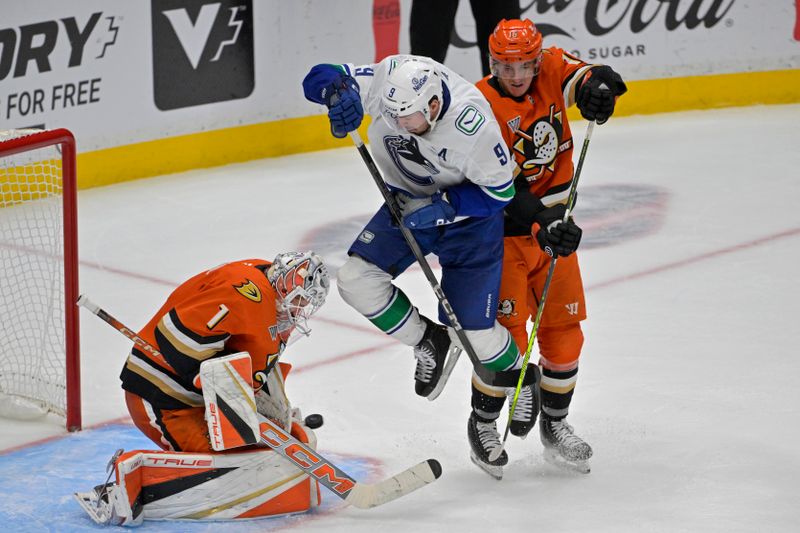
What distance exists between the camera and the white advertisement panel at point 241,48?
6.22 meters

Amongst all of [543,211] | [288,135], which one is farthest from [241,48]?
[543,211]

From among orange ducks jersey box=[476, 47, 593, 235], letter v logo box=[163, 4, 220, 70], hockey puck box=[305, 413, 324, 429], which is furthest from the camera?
letter v logo box=[163, 4, 220, 70]

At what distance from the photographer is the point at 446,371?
3.65 m

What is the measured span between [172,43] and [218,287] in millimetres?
3746

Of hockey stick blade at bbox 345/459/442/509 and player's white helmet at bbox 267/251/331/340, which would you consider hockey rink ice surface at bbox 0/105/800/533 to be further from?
player's white helmet at bbox 267/251/331/340

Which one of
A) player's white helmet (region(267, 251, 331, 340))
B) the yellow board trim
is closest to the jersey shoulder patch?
player's white helmet (region(267, 251, 331, 340))

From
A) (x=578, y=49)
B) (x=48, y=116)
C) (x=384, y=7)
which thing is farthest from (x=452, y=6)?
(x=48, y=116)

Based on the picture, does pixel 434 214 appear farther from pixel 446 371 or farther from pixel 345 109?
pixel 446 371

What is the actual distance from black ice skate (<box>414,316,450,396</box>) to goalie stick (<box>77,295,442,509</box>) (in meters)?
0.25

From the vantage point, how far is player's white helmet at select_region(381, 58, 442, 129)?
3.18 meters

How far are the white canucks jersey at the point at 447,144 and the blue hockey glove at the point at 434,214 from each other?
0.08 m

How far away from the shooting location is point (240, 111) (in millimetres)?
7102

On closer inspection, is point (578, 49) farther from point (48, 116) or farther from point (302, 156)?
point (48, 116)

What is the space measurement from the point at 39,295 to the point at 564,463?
1.84 metres
